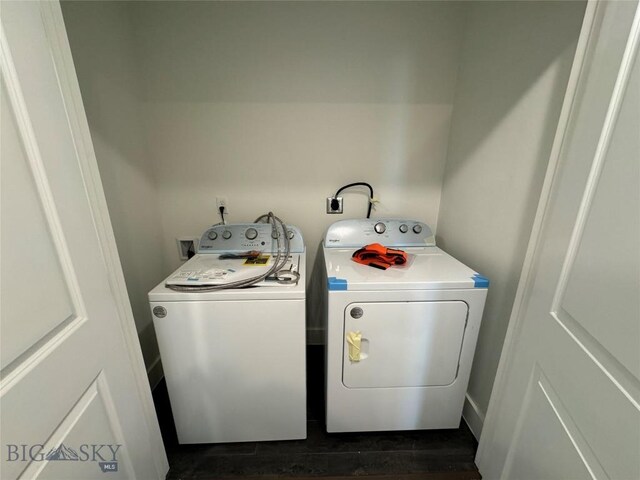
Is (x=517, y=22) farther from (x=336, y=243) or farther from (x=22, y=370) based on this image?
(x=22, y=370)

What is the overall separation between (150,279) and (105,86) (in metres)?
1.01

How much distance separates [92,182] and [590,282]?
1.33 m

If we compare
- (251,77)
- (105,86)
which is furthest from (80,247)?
(251,77)

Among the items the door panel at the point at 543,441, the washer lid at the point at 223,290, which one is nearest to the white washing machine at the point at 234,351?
the washer lid at the point at 223,290

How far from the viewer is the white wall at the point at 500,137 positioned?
92 cm

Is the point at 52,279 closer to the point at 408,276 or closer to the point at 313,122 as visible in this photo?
the point at 408,276

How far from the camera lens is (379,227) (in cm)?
154

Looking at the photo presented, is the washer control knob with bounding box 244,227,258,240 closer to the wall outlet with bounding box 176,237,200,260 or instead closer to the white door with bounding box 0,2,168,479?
the wall outlet with bounding box 176,237,200,260

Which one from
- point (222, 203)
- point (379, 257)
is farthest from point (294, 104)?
point (379, 257)

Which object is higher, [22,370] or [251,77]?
[251,77]

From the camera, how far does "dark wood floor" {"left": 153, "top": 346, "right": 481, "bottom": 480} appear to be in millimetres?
1172

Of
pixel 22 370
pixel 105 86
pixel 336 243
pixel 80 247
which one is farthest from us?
pixel 336 243

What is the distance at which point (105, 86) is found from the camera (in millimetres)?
1206

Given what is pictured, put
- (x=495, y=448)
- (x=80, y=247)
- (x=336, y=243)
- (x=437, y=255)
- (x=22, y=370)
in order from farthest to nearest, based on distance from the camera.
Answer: (x=336, y=243) → (x=437, y=255) → (x=495, y=448) → (x=80, y=247) → (x=22, y=370)
